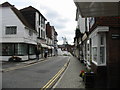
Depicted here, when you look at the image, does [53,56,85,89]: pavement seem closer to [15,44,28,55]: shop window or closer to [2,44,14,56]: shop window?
[15,44,28,55]: shop window

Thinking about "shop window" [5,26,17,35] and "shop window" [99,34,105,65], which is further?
"shop window" [5,26,17,35]

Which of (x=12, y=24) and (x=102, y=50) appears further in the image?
(x=12, y=24)

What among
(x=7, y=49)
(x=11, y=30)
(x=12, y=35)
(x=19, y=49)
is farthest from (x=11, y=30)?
(x=19, y=49)

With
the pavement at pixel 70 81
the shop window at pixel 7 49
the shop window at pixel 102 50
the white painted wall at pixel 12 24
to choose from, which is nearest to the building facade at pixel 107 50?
the shop window at pixel 102 50

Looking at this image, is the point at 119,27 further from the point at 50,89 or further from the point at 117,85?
the point at 50,89

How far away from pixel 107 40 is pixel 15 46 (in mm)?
20858

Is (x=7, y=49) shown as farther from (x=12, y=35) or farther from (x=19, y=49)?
(x=12, y=35)

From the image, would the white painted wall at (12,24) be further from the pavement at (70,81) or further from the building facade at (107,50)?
the building facade at (107,50)

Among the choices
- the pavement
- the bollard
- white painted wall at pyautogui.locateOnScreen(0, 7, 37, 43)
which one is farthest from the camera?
white painted wall at pyautogui.locateOnScreen(0, 7, 37, 43)

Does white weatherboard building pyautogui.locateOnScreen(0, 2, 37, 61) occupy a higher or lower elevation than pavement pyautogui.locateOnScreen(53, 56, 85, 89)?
higher

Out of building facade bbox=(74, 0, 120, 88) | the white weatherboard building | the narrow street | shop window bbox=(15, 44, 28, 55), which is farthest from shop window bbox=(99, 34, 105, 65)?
shop window bbox=(15, 44, 28, 55)

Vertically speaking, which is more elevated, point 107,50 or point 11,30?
point 11,30

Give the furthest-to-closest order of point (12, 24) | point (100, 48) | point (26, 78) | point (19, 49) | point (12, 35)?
point (12, 24) < point (12, 35) < point (19, 49) < point (26, 78) < point (100, 48)


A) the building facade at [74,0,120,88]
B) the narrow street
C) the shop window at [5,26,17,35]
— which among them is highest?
the shop window at [5,26,17,35]
